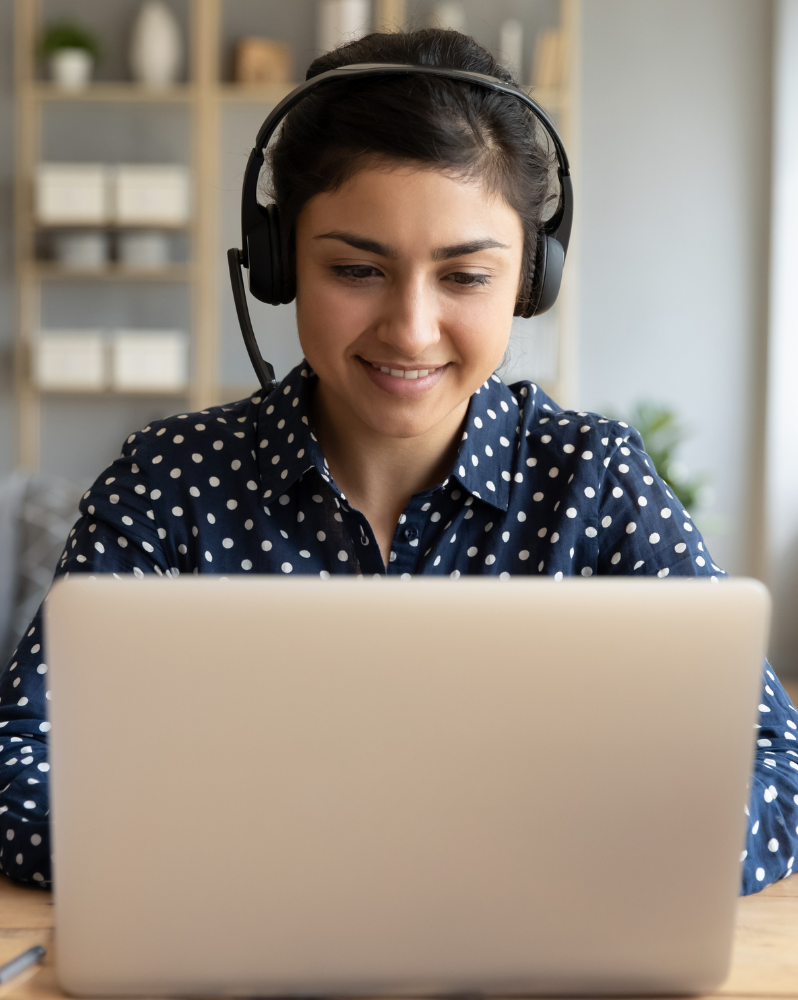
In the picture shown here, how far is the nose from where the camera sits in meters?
0.98

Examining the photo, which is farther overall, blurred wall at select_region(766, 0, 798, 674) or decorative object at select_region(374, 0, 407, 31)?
blurred wall at select_region(766, 0, 798, 674)

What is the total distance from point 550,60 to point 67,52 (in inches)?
65.4

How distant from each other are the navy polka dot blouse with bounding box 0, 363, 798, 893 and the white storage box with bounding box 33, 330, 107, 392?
A: 2693 millimetres

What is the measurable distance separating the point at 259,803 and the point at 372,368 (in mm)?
A: 599

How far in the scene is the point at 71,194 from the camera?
367 centimetres

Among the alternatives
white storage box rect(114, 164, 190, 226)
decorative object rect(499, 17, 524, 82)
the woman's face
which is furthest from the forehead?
decorative object rect(499, 17, 524, 82)

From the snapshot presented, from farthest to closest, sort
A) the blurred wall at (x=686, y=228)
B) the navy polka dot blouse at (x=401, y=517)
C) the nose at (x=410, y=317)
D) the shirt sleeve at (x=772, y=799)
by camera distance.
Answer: the blurred wall at (x=686, y=228), the navy polka dot blouse at (x=401, y=517), the nose at (x=410, y=317), the shirt sleeve at (x=772, y=799)

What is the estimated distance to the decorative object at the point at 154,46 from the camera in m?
3.70

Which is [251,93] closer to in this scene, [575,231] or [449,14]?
Result: [449,14]

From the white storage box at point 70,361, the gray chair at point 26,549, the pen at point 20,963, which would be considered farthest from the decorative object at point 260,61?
the pen at point 20,963

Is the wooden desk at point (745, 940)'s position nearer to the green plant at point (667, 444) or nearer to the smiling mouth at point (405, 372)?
the smiling mouth at point (405, 372)

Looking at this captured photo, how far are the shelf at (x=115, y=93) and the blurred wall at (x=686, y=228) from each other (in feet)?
4.80

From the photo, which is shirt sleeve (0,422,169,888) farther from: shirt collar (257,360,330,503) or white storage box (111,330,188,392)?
white storage box (111,330,188,392)

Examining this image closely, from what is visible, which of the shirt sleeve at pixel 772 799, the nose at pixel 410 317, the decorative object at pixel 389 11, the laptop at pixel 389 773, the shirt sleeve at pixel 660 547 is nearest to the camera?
the laptop at pixel 389 773
